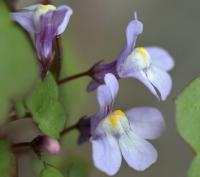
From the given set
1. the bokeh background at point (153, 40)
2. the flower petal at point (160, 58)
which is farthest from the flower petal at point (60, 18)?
the bokeh background at point (153, 40)

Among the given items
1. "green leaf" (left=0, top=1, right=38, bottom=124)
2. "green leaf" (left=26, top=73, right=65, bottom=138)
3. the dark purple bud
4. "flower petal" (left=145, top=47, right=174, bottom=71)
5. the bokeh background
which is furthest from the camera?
the bokeh background

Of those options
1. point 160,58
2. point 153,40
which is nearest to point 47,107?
point 160,58

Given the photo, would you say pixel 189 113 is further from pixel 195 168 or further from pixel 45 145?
pixel 45 145

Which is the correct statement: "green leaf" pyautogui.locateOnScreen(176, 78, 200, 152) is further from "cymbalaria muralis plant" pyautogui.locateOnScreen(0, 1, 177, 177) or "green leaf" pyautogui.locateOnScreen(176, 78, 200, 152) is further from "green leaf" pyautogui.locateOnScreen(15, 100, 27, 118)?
"green leaf" pyautogui.locateOnScreen(15, 100, 27, 118)

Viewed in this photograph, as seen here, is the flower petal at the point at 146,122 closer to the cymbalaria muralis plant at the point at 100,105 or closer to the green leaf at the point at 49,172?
the cymbalaria muralis plant at the point at 100,105

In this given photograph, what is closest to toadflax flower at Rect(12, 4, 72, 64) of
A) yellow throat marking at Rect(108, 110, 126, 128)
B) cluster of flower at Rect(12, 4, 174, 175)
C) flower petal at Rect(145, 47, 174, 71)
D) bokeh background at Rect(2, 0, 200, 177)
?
cluster of flower at Rect(12, 4, 174, 175)
